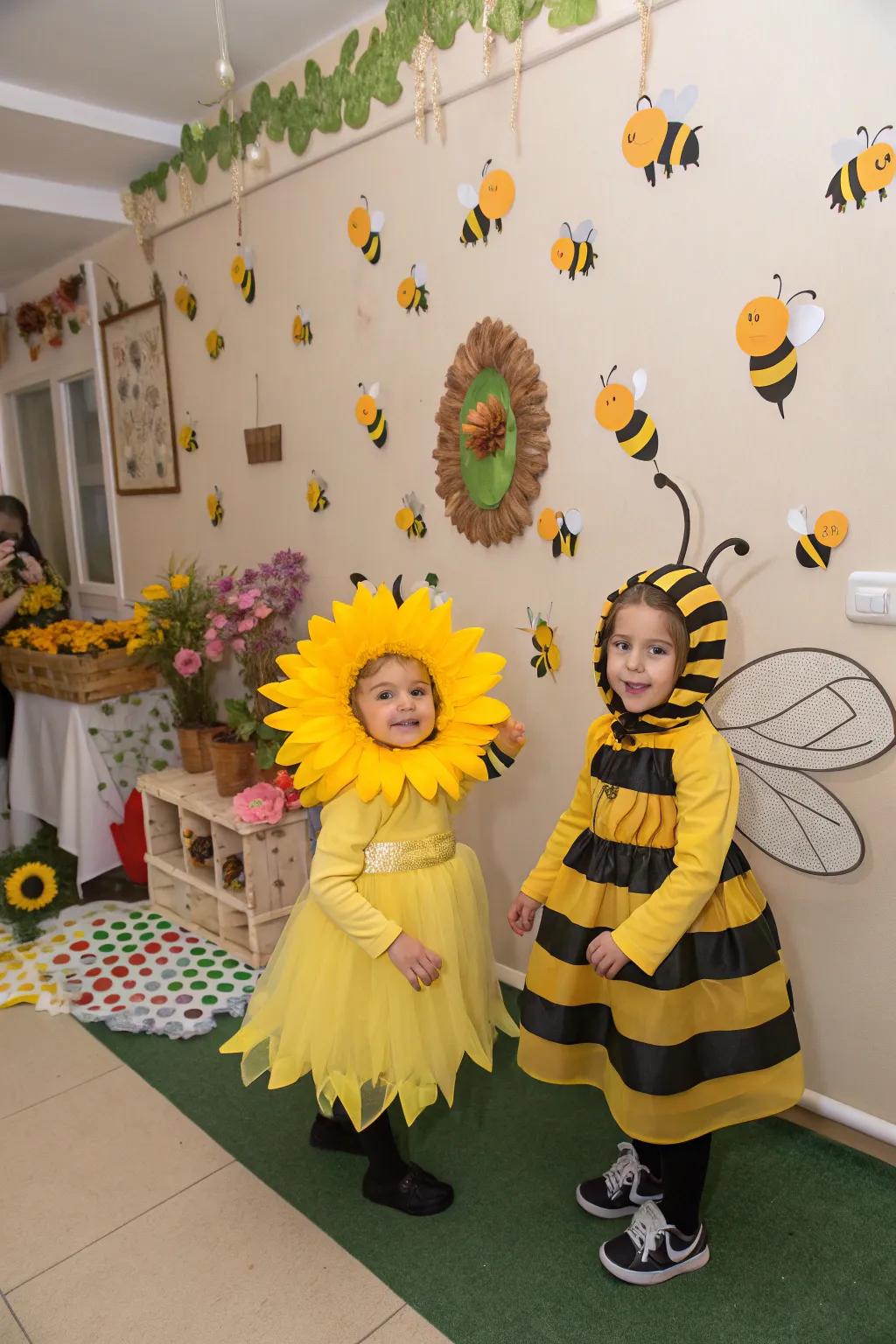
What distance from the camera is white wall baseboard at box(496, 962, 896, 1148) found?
70.6 inches

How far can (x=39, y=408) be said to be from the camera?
4430mm

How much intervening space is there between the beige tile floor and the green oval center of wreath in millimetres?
1566

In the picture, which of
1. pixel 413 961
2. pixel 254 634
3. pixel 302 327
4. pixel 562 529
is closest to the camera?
pixel 413 961

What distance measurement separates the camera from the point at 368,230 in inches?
95.9

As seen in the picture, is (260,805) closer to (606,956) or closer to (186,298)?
(606,956)

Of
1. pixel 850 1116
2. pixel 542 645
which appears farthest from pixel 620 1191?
pixel 542 645

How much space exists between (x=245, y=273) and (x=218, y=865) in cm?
182

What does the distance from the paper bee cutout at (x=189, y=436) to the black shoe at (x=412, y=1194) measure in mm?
2472

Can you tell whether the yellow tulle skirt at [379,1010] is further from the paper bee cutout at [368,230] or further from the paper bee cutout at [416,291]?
the paper bee cutout at [368,230]

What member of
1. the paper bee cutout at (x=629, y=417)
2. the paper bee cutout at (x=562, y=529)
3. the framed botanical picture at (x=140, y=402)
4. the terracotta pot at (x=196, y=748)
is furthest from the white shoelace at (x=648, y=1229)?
the framed botanical picture at (x=140, y=402)

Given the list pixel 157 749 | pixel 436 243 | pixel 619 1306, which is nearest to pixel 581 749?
pixel 619 1306

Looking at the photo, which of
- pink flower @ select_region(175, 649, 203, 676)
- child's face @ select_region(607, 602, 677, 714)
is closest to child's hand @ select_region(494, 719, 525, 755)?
child's face @ select_region(607, 602, 677, 714)

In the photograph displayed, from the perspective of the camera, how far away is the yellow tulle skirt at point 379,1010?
1.59 metres

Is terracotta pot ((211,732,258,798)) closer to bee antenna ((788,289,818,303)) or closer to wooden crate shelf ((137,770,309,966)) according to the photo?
wooden crate shelf ((137,770,309,966))
